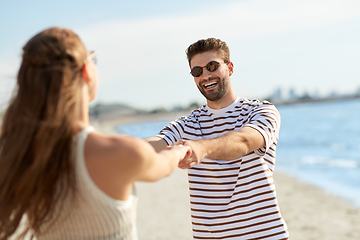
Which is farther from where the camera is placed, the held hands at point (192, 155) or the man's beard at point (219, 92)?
the man's beard at point (219, 92)

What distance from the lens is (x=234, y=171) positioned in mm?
2766

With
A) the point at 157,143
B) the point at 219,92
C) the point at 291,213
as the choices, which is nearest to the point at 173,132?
the point at 157,143

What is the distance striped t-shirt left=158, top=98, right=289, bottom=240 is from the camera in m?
2.67

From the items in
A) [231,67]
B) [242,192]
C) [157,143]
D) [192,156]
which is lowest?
[242,192]

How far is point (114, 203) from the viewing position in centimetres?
149

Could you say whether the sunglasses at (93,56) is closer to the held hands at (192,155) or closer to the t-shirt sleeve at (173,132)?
the held hands at (192,155)

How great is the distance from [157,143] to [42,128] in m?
1.43

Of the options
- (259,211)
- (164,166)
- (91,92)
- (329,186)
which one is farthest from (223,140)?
(329,186)

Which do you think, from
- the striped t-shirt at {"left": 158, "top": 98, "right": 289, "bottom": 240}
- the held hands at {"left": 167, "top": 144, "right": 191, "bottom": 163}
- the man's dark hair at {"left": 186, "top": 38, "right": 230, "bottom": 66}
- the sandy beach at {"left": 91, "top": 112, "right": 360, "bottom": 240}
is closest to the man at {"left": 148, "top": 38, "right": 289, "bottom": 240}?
the striped t-shirt at {"left": 158, "top": 98, "right": 289, "bottom": 240}

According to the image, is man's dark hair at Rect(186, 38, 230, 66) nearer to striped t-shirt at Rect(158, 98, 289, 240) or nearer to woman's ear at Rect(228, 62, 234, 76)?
woman's ear at Rect(228, 62, 234, 76)

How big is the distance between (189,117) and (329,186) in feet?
31.1

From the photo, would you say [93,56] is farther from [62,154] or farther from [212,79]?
[212,79]

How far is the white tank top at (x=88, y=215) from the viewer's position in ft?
4.77

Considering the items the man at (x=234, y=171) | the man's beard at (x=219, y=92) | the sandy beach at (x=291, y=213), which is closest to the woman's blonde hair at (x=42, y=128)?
the man at (x=234, y=171)
